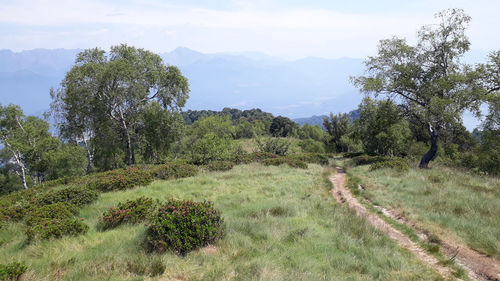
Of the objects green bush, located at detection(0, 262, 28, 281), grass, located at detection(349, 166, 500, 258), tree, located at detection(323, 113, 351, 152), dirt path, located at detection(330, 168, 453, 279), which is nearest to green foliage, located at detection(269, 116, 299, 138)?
tree, located at detection(323, 113, 351, 152)

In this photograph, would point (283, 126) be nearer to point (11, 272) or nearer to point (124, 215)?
point (124, 215)

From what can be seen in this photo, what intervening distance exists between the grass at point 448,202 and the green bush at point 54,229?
10.1m

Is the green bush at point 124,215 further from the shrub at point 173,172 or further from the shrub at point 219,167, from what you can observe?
the shrub at point 219,167

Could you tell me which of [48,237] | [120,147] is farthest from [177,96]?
[48,237]

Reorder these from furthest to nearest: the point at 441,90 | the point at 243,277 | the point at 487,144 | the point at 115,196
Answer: the point at 487,144 < the point at 441,90 < the point at 115,196 < the point at 243,277

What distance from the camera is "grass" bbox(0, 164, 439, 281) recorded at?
4996 millimetres

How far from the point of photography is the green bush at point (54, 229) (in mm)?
6680

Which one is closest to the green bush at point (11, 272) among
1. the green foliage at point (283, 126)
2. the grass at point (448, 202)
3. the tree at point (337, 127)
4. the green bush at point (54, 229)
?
the green bush at point (54, 229)

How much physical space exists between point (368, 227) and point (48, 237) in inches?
335

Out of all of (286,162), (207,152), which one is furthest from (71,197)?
(286,162)

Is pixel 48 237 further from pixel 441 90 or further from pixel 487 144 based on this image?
pixel 487 144

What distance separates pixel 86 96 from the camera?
2403 centimetres

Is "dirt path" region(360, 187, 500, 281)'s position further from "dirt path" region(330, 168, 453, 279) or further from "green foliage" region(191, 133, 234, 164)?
"green foliage" region(191, 133, 234, 164)

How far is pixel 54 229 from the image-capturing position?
684 cm
